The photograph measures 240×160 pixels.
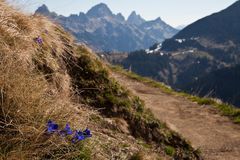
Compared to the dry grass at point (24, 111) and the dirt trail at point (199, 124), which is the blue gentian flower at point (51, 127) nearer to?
the dry grass at point (24, 111)

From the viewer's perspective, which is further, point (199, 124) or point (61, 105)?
point (199, 124)

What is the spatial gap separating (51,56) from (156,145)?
3052 mm

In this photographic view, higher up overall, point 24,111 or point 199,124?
point 24,111

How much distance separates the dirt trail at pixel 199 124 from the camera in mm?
11382

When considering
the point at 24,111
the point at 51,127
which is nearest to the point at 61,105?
the point at 24,111

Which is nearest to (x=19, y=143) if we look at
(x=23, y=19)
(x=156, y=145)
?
(x=23, y=19)

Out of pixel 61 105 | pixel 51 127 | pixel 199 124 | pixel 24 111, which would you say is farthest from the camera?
pixel 199 124

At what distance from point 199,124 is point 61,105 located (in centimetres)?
928

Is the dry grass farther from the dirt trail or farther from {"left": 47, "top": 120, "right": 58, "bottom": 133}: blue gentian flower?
the dirt trail

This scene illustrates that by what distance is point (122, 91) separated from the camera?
1014cm

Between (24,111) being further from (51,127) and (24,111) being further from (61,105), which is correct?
(61,105)

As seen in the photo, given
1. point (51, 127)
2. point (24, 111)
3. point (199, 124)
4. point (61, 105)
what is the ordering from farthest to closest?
point (199, 124) < point (61, 105) < point (24, 111) < point (51, 127)

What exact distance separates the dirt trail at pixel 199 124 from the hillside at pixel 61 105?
122 cm

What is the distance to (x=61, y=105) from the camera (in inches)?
209
